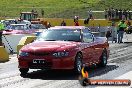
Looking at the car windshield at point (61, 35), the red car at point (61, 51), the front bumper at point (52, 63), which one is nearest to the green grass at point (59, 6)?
the red car at point (61, 51)

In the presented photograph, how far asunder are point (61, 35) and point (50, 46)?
1361 mm

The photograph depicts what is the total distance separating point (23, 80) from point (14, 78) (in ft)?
1.99

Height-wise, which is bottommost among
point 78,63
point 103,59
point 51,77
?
point 103,59

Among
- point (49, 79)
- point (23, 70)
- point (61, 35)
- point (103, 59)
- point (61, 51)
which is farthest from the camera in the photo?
point (103, 59)

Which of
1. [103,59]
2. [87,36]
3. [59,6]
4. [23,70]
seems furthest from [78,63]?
[59,6]

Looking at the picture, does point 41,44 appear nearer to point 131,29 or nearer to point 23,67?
point 23,67

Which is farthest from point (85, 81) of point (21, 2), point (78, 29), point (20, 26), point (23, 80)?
point (21, 2)

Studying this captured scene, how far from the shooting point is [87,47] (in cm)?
1473

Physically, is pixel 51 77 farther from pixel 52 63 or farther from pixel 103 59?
pixel 103 59

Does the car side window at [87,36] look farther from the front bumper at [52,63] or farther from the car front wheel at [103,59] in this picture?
the front bumper at [52,63]

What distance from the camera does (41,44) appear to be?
13734mm

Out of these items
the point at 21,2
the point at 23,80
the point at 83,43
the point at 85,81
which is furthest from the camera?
the point at 21,2

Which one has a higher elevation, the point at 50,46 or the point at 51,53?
the point at 50,46

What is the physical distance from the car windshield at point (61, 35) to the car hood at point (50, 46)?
1.64 ft
